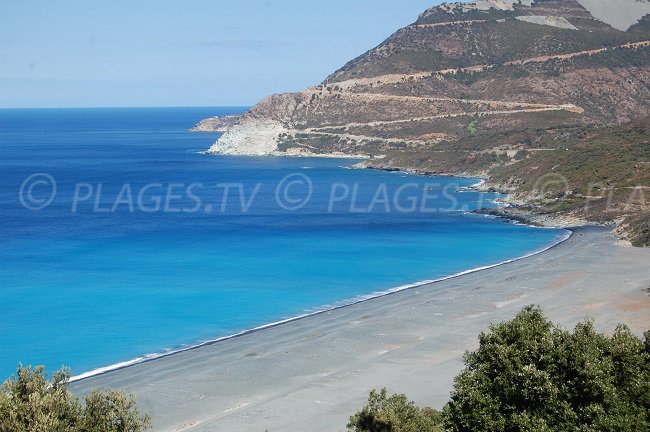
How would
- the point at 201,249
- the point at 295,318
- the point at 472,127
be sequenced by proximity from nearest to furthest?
the point at 295,318, the point at 201,249, the point at 472,127

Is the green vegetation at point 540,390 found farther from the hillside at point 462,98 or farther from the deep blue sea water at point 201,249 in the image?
the hillside at point 462,98

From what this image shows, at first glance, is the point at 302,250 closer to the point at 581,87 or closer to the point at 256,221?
the point at 256,221

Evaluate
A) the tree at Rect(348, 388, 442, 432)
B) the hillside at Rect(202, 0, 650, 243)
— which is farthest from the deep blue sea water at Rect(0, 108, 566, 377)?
the hillside at Rect(202, 0, 650, 243)

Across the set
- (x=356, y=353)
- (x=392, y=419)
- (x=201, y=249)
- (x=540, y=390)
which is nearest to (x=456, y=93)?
(x=201, y=249)

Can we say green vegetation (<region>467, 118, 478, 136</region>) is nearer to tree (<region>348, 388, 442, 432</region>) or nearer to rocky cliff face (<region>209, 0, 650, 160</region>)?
rocky cliff face (<region>209, 0, 650, 160</region>)

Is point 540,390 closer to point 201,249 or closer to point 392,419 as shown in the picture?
point 392,419

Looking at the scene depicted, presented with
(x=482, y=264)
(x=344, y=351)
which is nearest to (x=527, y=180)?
(x=482, y=264)
